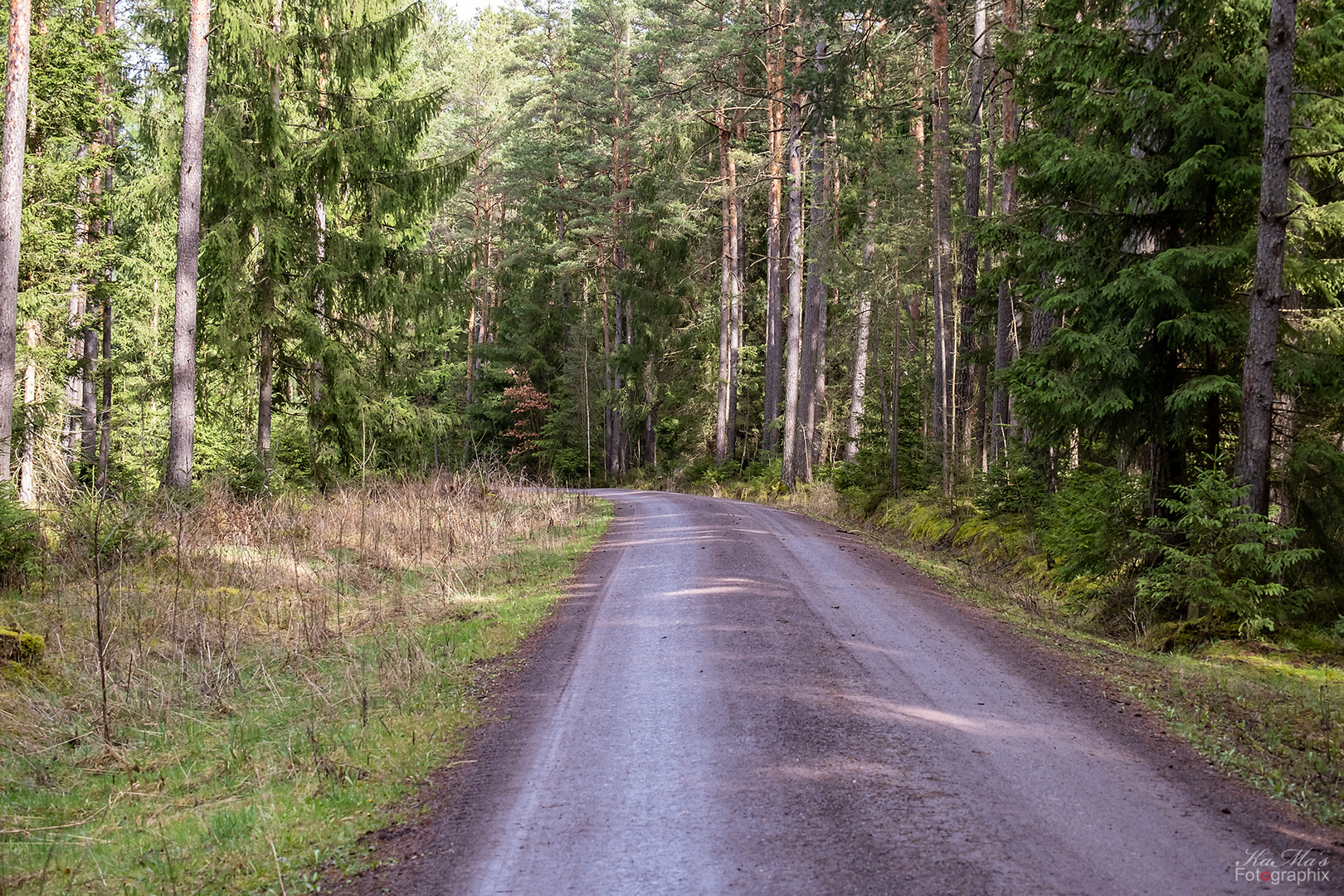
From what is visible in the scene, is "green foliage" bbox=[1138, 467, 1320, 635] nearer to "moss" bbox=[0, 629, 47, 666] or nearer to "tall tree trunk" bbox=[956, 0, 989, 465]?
"tall tree trunk" bbox=[956, 0, 989, 465]

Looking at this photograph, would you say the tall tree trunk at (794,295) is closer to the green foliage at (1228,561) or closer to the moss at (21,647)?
the green foliage at (1228,561)

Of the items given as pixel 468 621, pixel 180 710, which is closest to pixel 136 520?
pixel 468 621

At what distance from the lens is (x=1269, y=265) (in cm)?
866

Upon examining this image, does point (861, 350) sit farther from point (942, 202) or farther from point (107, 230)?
point (107, 230)

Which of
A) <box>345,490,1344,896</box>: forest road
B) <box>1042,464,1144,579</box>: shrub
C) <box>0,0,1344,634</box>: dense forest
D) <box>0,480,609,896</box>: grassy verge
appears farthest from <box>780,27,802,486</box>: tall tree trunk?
<box>345,490,1344,896</box>: forest road

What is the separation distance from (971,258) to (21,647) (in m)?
17.2

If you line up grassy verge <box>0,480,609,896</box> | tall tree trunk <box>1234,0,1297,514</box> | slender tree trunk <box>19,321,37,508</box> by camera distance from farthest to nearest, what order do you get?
slender tree trunk <box>19,321,37,508</box>
tall tree trunk <box>1234,0,1297,514</box>
grassy verge <box>0,480,609,896</box>

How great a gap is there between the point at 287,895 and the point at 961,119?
2277cm

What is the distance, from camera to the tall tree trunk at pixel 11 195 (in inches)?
519

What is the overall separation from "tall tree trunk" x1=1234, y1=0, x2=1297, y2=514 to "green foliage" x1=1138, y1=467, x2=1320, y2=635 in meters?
0.33

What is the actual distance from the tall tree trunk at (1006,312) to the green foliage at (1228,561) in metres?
7.39

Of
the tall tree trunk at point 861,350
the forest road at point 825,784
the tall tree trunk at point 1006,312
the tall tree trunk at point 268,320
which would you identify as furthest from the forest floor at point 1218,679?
the tall tree trunk at point 861,350

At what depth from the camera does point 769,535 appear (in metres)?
16.0

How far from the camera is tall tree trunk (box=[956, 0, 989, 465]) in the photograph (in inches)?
699
